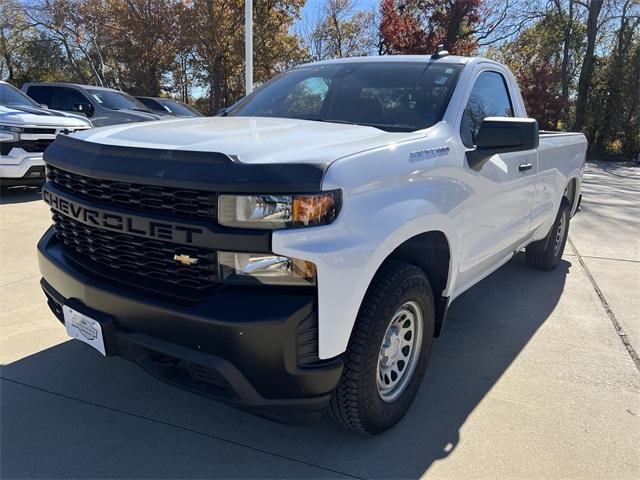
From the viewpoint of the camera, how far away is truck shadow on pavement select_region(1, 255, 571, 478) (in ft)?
7.93

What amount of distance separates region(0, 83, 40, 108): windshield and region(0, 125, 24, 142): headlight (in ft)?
4.03

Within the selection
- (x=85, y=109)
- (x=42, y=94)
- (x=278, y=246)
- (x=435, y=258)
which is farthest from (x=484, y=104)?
(x=42, y=94)

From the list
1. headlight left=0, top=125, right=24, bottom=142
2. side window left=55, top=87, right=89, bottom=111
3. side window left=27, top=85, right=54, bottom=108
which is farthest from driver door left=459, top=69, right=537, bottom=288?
side window left=27, top=85, right=54, bottom=108

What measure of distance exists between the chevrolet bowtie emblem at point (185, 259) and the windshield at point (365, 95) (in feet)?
4.62

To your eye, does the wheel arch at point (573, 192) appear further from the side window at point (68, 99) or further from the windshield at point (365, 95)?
the side window at point (68, 99)

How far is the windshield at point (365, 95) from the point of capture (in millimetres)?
3208

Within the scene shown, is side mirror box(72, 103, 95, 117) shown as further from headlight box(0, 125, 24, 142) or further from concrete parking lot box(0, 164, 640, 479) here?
concrete parking lot box(0, 164, 640, 479)

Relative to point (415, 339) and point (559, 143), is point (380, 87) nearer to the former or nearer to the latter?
point (415, 339)

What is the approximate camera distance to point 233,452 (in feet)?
8.30

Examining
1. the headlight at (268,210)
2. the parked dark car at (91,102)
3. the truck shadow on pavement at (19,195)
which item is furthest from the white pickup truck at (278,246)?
the parked dark car at (91,102)

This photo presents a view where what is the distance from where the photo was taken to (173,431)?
2666 millimetres

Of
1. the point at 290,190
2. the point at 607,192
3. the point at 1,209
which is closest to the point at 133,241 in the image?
the point at 290,190

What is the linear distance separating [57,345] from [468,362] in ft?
8.75

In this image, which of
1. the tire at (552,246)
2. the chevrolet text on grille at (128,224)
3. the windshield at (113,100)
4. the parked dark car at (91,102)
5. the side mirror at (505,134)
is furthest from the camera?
the windshield at (113,100)
